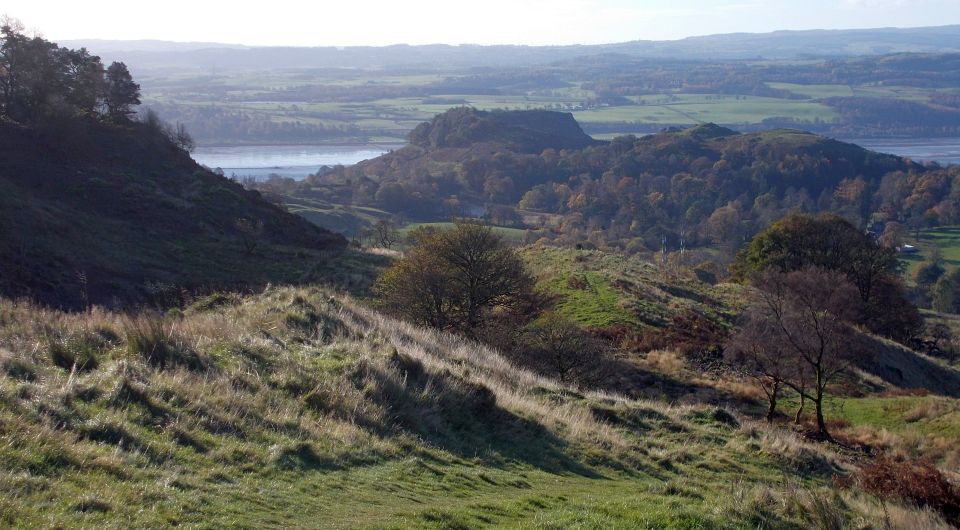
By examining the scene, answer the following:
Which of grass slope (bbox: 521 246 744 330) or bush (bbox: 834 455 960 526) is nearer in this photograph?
bush (bbox: 834 455 960 526)

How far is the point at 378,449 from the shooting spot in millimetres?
8422

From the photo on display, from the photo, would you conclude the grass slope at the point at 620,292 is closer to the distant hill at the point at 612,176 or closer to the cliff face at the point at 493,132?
the distant hill at the point at 612,176

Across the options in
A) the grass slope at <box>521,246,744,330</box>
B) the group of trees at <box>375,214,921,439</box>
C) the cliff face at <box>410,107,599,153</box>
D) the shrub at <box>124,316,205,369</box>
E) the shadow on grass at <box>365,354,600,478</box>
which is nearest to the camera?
the shrub at <box>124,316,205,369</box>

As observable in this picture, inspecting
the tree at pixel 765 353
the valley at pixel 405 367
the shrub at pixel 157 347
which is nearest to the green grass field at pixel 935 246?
the valley at pixel 405 367

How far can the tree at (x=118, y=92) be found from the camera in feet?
135

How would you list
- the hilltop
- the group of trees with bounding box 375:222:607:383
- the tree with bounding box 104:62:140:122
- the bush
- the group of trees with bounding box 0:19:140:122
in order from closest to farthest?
the bush < the group of trees with bounding box 375:222:607:383 < the group of trees with bounding box 0:19:140:122 < the tree with bounding box 104:62:140:122 < the hilltop

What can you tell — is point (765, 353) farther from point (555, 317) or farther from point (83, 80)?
point (83, 80)

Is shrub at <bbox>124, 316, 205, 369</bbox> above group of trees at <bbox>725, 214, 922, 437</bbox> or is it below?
above

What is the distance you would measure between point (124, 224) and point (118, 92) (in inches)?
514

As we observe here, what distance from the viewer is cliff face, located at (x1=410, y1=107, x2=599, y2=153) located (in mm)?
136000

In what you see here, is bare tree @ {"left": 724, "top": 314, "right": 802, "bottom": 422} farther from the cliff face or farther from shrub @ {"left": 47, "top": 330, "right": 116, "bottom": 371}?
the cliff face

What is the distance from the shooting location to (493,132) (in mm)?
139250

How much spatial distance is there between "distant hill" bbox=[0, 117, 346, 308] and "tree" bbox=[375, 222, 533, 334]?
7590 mm

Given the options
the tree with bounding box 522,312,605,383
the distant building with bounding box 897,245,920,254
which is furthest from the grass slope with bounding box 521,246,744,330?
the distant building with bounding box 897,245,920,254
